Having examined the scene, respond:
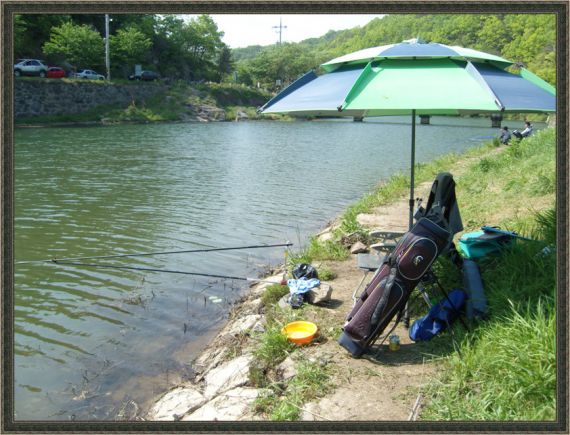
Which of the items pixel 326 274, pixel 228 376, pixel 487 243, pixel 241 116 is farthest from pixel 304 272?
pixel 241 116

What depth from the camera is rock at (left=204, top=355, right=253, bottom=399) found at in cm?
426

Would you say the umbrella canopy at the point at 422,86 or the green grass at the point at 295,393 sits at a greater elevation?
the umbrella canopy at the point at 422,86

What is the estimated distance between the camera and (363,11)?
3.11 meters

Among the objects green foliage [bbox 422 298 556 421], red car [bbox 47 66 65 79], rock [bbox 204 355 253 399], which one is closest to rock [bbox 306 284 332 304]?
rock [bbox 204 355 253 399]

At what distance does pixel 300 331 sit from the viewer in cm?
462

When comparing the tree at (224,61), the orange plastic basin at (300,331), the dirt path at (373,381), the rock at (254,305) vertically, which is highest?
the tree at (224,61)

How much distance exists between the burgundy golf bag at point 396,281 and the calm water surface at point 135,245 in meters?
1.98

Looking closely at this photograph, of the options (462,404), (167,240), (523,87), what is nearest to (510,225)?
(523,87)

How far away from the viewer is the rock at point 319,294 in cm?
524

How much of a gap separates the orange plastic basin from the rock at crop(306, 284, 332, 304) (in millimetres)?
502

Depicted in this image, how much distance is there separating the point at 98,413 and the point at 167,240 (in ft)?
17.6

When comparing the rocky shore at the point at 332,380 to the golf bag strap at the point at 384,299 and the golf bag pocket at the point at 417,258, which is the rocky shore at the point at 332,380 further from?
the golf bag pocket at the point at 417,258

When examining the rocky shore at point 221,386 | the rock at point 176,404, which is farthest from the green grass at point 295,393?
the rock at point 176,404

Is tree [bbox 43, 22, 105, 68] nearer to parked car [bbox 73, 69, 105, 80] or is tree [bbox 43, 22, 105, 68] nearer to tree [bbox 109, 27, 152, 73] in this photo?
parked car [bbox 73, 69, 105, 80]
